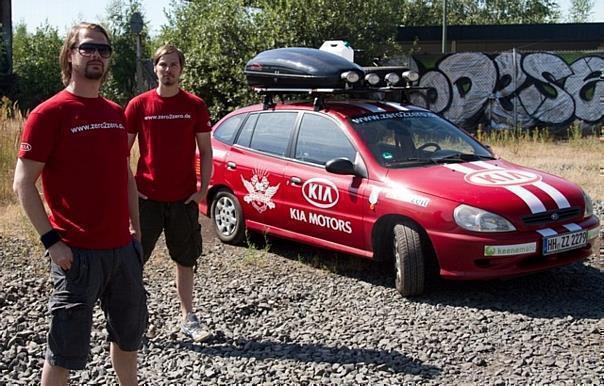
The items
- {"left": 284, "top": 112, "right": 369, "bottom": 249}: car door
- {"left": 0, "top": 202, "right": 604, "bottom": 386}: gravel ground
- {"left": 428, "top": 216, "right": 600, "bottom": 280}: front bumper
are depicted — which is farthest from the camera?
{"left": 284, "top": 112, "right": 369, "bottom": 249}: car door

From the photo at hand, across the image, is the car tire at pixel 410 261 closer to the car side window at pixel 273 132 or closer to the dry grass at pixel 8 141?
the car side window at pixel 273 132

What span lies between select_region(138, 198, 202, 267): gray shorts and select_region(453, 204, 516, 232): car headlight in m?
1.98

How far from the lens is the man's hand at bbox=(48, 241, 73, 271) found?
129 inches

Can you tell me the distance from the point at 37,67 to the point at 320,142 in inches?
982

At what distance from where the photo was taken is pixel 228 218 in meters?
7.53

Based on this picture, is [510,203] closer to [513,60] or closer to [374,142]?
[374,142]

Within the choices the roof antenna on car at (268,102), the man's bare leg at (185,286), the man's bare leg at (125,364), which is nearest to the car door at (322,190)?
the roof antenna on car at (268,102)

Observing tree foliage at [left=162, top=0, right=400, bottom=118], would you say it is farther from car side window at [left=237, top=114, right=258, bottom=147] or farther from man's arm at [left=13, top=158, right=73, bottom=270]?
man's arm at [left=13, top=158, right=73, bottom=270]

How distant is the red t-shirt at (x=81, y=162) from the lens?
10.5 ft

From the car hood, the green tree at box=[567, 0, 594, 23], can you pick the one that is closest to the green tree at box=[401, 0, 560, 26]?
the green tree at box=[567, 0, 594, 23]

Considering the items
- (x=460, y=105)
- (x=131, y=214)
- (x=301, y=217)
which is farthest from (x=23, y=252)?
(x=460, y=105)

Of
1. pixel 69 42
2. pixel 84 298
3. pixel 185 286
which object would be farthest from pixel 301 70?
pixel 84 298

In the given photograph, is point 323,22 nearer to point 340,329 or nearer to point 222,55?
point 222,55

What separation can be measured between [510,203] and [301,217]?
1943mm
